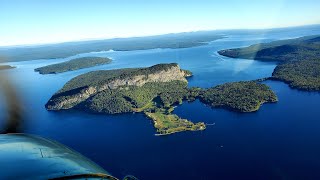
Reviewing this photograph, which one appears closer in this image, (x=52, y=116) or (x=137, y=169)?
(x=137, y=169)

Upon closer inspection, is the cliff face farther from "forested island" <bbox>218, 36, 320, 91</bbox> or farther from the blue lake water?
"forested island" <bbox>218, 36, 320, 91</bbox>

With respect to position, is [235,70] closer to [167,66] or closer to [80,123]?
[167,66]

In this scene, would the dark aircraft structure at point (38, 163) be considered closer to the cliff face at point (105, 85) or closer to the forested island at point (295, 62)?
the cliff face at point (105, 85)

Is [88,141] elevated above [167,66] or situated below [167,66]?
below

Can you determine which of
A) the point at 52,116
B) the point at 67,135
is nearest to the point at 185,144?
the point at 67,135

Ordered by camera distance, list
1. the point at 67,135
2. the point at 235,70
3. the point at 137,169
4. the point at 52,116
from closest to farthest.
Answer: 1. the point at 137,169
2. the point at 67,135
3. the point at 52,116
4. the point at 235,70

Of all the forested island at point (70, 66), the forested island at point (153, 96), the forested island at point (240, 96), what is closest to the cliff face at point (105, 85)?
the forested island at point (153, 96)

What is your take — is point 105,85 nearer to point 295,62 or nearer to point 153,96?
point 153,96

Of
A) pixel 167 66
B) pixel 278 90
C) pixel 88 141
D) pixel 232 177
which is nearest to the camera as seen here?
pixel 232 177
